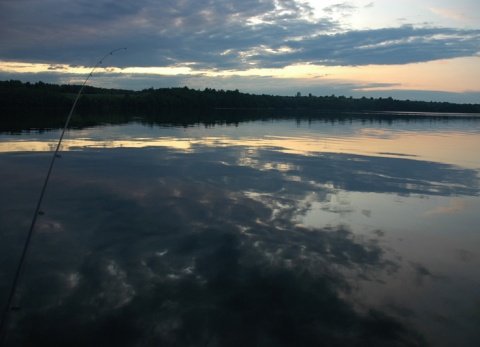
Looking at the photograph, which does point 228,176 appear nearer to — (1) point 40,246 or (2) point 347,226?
(2) point 347,226

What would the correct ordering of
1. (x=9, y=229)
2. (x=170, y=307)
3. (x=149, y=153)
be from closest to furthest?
(x=170, y=307)
(x=9, y=229)
(x=149, y=153)

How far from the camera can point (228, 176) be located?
1977cm

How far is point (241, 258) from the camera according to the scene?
995 centimetres

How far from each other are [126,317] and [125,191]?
9513 mm

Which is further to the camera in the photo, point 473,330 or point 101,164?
point 101,164

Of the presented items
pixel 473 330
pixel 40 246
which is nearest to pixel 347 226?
pixel 473 330

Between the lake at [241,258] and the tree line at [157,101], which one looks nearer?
the lake at [241,258]

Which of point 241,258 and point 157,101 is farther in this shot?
point 157,101

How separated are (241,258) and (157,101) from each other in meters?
128

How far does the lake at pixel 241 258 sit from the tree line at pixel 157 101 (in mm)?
86448

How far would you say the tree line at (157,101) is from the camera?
9888 centimetres

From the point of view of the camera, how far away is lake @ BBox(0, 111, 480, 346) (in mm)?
7039

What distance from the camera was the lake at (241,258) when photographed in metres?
7.04

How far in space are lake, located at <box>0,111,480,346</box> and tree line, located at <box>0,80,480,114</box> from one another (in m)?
86.4
